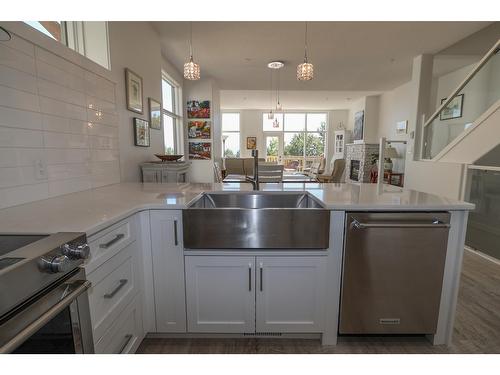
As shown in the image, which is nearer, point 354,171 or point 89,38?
point 89,38

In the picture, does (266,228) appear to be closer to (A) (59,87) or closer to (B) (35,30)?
(A) (59,87)

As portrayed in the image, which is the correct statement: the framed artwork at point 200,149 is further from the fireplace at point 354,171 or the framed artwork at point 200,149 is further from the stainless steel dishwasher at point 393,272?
the fireplace at point 354,171

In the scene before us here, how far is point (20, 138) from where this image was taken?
1303mm

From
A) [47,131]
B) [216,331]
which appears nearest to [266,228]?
[216,331]

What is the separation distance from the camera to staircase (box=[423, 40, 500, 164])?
2.97 metres

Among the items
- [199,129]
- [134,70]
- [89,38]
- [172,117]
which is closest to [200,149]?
[199,129]

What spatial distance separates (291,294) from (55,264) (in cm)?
112

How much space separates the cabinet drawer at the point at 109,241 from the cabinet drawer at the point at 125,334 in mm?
318

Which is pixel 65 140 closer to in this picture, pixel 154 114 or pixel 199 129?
pixel 154 114

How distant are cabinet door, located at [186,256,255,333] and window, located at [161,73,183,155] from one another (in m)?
3.55

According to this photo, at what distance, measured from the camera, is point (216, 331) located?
147 centimetres

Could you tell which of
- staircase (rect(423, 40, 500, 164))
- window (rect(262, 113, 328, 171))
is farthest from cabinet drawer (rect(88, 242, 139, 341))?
window (rect(262, 113, 328, 171))

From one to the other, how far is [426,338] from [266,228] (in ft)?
4.10

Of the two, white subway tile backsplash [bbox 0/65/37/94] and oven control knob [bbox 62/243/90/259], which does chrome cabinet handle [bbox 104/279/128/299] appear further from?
white subway tile backsplash [bbox 0/65/37/94]
